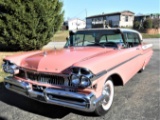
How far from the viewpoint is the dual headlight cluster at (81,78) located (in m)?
3.20

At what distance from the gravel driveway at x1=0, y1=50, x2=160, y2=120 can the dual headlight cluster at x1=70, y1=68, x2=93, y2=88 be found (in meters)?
0.74

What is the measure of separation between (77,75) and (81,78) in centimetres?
7

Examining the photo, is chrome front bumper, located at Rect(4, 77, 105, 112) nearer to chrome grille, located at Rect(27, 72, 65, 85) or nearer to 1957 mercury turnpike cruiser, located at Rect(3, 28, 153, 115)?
1957 mercury turnpike cruiser, located at Rect(3, 28, 153, 115)

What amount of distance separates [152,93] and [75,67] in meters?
2.35

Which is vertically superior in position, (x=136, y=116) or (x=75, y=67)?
(x=75, y=67)

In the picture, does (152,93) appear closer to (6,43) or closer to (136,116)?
(136,116)

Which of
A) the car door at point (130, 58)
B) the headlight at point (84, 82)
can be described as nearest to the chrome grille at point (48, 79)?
the headlight at point (84, 82)

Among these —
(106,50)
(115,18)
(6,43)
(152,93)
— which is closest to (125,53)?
(106,50)

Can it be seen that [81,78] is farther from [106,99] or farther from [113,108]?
[113,108]

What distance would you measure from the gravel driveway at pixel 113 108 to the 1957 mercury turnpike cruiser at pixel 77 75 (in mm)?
285

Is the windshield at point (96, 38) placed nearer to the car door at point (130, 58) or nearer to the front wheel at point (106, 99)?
the car door at point (130, 58)

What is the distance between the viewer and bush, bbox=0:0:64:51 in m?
9.52

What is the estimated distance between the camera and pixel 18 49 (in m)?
10.6

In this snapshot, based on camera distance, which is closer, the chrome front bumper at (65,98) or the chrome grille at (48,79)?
the chrome front bumper at (65,98)
